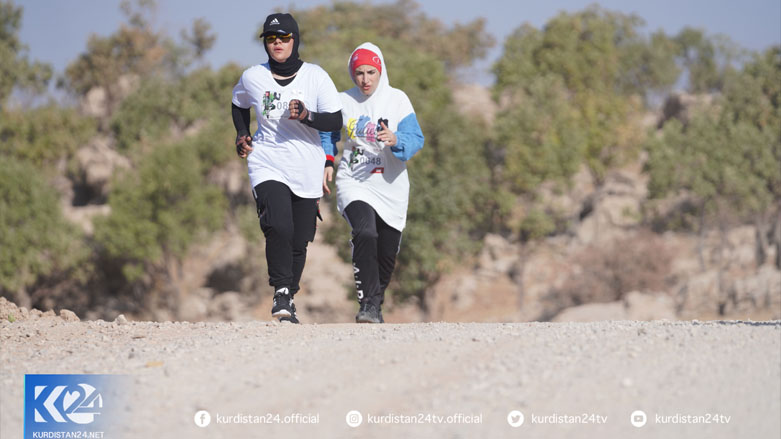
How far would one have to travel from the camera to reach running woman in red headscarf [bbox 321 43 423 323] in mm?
→ 7105

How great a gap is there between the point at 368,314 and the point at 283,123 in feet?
5.45

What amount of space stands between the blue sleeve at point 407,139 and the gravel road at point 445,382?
74.8 inches

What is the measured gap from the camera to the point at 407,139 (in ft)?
23.3

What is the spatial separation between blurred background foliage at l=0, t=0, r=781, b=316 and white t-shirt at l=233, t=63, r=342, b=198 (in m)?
19.7

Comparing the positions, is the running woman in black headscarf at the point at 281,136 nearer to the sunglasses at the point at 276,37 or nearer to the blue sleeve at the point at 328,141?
the sunglasses at the point at 276,37

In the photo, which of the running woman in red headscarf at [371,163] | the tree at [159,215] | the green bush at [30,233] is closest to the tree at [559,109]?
the tree at [159,215]

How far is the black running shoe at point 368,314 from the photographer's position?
7.06 meters

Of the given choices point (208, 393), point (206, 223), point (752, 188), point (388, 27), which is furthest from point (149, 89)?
point (208, 393)

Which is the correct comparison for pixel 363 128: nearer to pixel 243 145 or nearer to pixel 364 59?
pixel 364 59

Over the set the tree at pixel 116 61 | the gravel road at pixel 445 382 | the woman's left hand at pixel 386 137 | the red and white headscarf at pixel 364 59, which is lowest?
the gravel road at pixel 445 382

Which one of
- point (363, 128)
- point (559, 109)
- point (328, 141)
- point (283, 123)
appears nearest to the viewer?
point (283, 123)

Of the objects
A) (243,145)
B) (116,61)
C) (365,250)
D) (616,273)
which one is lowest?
(365,250)

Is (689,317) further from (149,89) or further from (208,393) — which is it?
(149,89)

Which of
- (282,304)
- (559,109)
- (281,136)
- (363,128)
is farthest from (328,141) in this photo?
(559,109)
